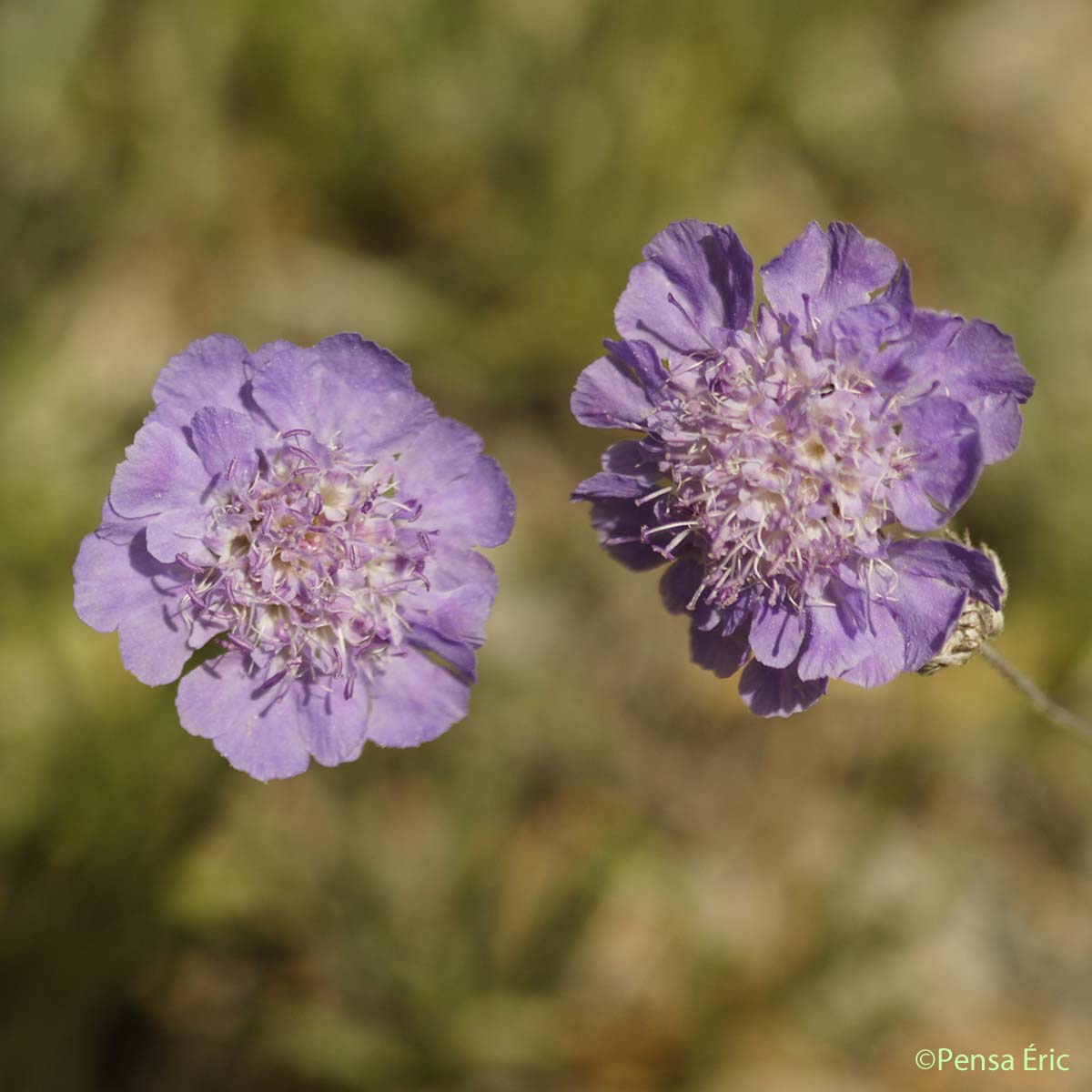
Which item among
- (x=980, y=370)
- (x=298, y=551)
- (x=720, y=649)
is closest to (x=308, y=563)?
(x=298, y=551)

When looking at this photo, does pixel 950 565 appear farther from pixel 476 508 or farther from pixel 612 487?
pixel 476 508

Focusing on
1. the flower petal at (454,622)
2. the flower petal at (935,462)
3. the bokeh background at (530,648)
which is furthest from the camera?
the bokeh background at (530,648)

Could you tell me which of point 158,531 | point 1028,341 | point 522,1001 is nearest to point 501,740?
point 522,1001

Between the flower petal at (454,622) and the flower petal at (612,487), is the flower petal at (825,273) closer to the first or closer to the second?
the flower petal at (612,487)

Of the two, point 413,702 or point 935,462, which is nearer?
point 935,462

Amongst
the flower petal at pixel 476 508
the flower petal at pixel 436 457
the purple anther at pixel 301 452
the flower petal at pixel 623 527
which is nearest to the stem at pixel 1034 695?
the flower petal at pixel 623 527

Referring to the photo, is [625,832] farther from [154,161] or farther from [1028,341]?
[154,161]

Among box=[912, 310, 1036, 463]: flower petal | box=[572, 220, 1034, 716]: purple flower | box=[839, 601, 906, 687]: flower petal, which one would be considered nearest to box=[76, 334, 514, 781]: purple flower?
box=[572, 220, 1034, 716]: purple flower
